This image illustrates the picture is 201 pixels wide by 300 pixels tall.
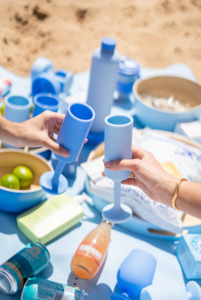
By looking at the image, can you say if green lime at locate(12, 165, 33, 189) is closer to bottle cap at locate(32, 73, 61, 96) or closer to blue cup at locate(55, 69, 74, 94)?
bottle cap at locate(32, 73, 61, 96)

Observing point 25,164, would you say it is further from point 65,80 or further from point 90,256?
point 65,80

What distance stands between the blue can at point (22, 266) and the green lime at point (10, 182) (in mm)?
192

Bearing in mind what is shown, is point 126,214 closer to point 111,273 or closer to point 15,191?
point 111,273

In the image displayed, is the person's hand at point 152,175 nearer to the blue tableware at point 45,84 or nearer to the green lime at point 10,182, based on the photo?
the green lime at point 10,182

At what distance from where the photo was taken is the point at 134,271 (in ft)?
3.04

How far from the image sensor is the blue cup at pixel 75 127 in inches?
32.6

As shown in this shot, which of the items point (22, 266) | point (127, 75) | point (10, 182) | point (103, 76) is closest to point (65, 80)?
point (127, 75)

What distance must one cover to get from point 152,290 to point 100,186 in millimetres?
350

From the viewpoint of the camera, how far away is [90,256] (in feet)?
3.15

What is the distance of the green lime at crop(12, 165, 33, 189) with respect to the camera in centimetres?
113

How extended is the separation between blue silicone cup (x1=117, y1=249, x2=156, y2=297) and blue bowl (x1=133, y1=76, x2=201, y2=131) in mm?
703

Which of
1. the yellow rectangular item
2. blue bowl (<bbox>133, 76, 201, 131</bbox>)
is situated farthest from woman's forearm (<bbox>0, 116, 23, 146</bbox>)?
blue bowl (<bbox>133, 76, 201, 131</bbox>)

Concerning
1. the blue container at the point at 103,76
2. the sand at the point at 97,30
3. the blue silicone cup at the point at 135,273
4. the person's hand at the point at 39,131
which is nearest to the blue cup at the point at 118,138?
the person's hand at the point at 39,131

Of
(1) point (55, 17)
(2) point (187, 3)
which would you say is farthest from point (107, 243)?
(2) point (187, 3)
